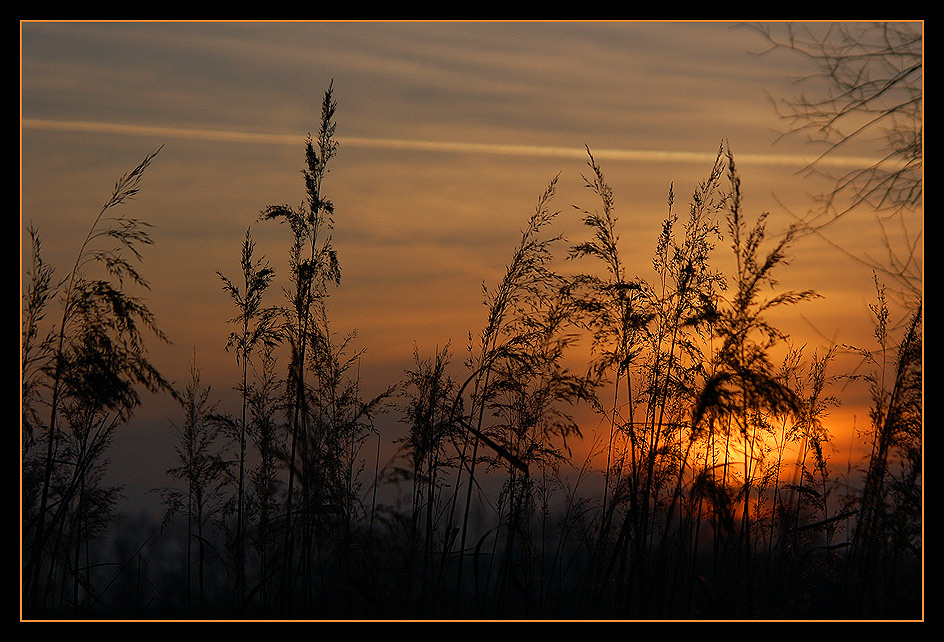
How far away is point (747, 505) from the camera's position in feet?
16.6

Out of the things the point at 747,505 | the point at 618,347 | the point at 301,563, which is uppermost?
the point at 618,347

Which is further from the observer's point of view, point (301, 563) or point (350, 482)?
point (350, 482)

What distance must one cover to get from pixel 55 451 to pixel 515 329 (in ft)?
9.16

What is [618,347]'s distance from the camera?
16.9ft

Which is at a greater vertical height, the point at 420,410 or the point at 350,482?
the point at 420,410
